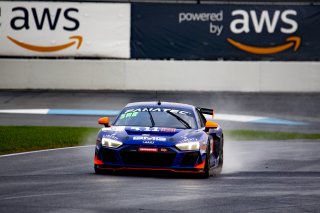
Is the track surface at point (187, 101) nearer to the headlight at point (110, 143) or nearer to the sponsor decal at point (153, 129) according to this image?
the sponsor decal at point (153, 129)

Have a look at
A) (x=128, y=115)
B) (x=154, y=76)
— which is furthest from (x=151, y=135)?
(x=154, y=76)

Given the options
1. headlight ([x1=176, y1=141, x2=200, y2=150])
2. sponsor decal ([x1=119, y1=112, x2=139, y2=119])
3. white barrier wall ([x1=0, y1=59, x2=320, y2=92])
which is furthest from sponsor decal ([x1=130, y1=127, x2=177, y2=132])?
white barrier wall ([x1=0, y1=59, x2=320, y2=92])

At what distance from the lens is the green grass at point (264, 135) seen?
2525 cm

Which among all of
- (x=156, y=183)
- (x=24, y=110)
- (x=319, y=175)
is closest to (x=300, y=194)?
(x=156, y=183)

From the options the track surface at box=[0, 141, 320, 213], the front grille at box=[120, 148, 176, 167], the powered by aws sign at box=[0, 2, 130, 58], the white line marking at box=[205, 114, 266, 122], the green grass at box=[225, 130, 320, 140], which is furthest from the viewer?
the powered by aws sign at box=[0, 2, 130, 58]

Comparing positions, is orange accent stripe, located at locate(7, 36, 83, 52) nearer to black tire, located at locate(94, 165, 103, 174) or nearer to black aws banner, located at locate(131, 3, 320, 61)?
black aws banner, located at locate(131, 3, 320, 61)

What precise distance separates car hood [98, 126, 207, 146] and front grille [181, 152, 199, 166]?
0.70 ft

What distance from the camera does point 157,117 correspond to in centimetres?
1622

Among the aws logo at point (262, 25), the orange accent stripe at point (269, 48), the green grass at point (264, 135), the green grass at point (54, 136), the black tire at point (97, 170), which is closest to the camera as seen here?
the black tire at point (97, 170)

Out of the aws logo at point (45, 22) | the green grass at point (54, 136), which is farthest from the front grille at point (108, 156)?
the aws logo at point (45, 22)

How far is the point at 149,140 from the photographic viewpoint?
15031 millimetres

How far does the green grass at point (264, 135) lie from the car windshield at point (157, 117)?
8.73 metres

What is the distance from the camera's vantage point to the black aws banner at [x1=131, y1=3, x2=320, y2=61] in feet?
116

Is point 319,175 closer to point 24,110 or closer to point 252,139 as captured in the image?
point 252,139
